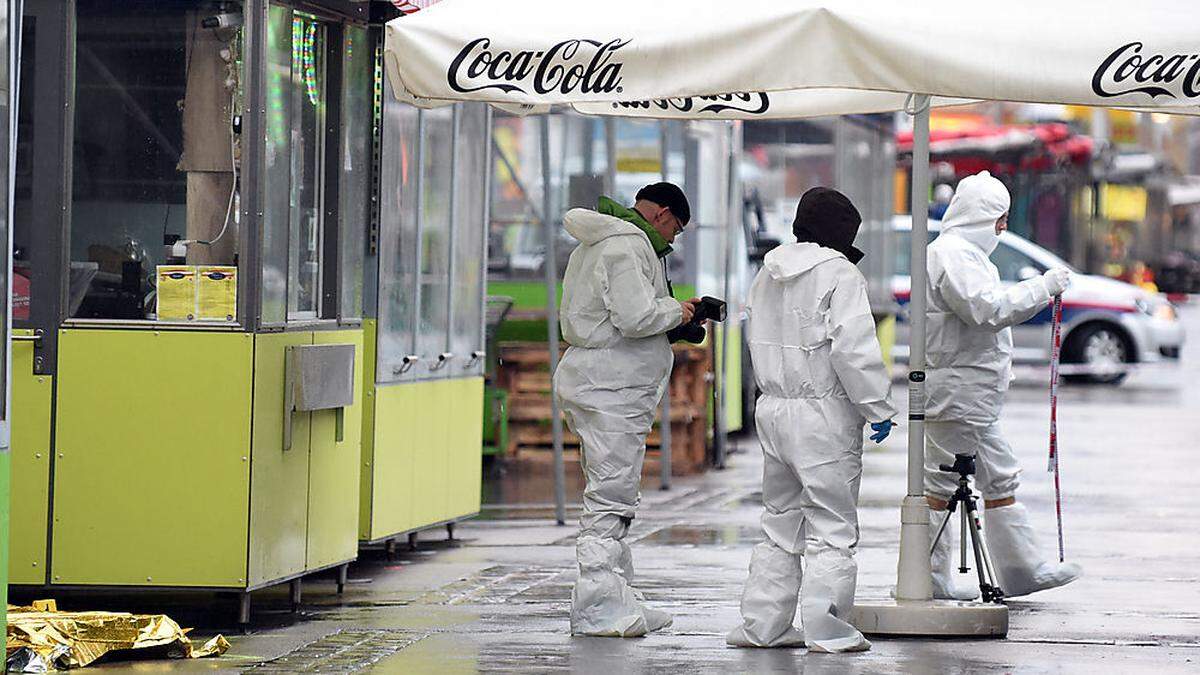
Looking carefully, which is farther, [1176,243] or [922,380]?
[1176,243]

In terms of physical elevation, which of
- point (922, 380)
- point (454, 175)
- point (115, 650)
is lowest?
point (115, 650)

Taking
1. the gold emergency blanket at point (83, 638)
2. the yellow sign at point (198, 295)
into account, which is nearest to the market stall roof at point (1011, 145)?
the yellow sign at point (198, 295)

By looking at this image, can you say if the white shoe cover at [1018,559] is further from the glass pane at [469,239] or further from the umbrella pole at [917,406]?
the glass pane at [469,239]

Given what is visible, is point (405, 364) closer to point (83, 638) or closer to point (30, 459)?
point (30, 459)

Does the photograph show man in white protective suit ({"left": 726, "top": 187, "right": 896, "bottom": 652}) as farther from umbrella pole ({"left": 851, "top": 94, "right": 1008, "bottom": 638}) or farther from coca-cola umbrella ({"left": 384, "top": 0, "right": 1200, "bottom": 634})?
coca-cola umbrella ({"left": 384, "top": 0, "right": 1200, "bottom": 634})

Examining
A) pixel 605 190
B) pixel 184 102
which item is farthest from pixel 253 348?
pixel 605 190

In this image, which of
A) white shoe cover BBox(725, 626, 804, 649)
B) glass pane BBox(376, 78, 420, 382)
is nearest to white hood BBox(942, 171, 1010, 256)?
white shoe cover BBox(725, 626, 804, 649)

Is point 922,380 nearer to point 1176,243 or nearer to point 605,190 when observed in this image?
point 605,190

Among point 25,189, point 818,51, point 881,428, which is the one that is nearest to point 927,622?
point 881,428

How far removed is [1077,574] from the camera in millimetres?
10180

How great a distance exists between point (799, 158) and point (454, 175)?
1332cm

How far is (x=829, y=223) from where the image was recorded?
874cm

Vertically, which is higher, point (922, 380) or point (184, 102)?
point (184, 102)

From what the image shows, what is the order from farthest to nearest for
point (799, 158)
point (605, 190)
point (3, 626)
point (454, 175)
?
point (799, 158), point (605, 190), point (454, 175), point (3, 626)
